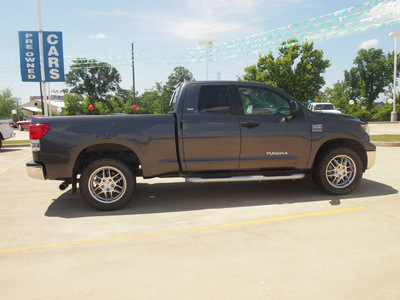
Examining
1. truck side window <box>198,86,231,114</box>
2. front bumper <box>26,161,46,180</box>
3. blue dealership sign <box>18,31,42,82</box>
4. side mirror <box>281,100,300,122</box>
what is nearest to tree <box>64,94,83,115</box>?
blue dealership sign <box>18,31,42,82</box>

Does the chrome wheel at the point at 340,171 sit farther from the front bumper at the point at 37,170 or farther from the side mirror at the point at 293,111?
the front bumper at the point at 37,170

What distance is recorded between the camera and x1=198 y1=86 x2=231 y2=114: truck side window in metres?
5.39

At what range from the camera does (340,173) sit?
5.68 meters

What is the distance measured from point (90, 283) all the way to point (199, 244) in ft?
4.07

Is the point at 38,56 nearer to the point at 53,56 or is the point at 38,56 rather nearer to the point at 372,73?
the point at 53,56

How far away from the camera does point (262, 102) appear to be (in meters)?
5.56

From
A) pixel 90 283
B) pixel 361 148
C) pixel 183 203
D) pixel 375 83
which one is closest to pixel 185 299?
pixel 90 283

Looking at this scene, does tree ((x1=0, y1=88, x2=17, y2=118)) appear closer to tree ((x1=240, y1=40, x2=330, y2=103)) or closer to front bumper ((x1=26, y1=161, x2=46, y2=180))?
tree ((x1=240, y1=40, x2=330, y2=103))

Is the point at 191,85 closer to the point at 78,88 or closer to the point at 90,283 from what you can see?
the point at 90,283

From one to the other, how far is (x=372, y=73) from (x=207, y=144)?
241 ft

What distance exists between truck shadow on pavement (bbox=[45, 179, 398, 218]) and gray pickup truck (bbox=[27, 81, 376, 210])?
0.25 m

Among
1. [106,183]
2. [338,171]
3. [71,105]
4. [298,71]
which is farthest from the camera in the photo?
[71,105]

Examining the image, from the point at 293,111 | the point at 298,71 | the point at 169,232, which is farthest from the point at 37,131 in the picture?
the point at 298,71

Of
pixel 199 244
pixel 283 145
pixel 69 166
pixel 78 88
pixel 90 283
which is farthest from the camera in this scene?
pixel 78 88
